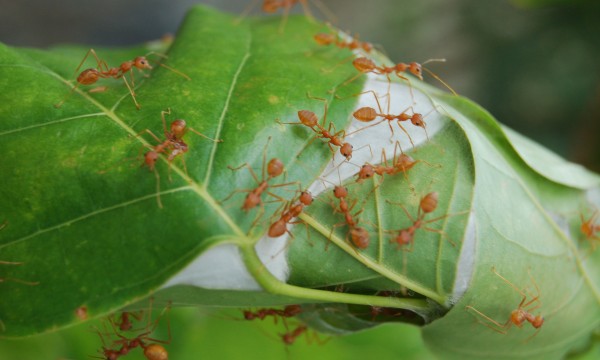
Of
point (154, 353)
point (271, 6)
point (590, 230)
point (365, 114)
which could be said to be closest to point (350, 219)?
point (365, 114)

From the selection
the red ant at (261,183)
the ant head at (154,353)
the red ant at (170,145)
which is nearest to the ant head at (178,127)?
the red ant at (170,145)

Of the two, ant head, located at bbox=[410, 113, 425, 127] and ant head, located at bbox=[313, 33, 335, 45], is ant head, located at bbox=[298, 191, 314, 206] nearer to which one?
ant head, located at bbox=[410, 113, 425, 127]

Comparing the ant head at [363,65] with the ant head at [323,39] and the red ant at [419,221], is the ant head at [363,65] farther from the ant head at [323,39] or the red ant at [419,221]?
the red ant at [419,221]

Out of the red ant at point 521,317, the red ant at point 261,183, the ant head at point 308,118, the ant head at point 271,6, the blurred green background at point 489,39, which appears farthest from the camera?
the blurred green background at point 489,39

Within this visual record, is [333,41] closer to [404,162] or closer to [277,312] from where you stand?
[404,162]

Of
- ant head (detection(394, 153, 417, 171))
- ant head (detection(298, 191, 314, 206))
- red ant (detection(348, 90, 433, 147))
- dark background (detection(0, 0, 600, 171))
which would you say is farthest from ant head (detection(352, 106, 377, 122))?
dark background (detection(0, 0, 600, 171))

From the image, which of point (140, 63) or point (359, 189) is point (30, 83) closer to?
point (140, 63)
